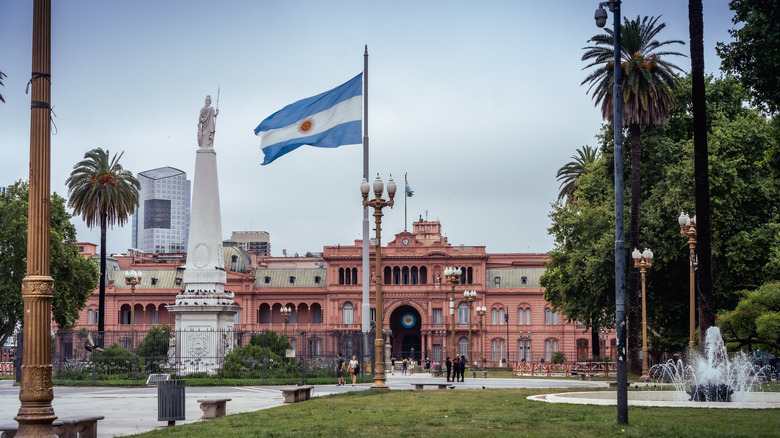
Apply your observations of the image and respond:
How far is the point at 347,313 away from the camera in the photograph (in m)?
95.8

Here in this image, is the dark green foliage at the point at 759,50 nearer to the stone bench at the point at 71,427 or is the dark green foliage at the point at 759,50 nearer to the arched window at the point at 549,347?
the stone bench at the point at 71,427

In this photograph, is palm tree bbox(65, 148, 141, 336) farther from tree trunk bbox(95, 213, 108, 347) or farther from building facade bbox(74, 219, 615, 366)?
building facade bbox(74, 219, 615, 366)

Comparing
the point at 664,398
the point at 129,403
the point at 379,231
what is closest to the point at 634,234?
the point at 664,398

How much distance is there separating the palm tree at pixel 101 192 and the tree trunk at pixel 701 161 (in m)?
41.0

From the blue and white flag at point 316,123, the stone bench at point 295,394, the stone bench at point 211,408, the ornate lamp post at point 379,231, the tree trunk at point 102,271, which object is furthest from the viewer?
the tree trunk at point 102,271

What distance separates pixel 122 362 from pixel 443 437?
26.7 meters

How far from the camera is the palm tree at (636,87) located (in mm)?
42719

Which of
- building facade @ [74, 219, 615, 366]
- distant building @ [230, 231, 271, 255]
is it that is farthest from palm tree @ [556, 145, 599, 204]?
distant building @ [230, 231, 271, 255]

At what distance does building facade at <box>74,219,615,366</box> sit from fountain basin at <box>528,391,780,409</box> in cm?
6415

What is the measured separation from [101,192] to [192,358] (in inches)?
974

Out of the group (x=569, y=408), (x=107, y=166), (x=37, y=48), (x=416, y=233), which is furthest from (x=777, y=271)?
(x=416, y=233)

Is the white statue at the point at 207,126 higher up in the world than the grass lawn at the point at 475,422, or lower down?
higher up

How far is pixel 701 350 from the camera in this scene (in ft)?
79.9

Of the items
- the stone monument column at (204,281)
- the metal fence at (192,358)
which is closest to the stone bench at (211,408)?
the metal fence at (192,358)
